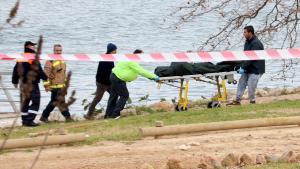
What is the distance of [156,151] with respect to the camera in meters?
9.21

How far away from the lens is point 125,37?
34031 mm

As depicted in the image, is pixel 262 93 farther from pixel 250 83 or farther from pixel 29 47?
pixel 29 47

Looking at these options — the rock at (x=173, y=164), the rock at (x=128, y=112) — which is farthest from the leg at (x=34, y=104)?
the rock at (x=173, y=164)

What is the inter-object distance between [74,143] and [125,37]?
2446 centimetres

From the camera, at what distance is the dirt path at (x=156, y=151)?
8.67 metres

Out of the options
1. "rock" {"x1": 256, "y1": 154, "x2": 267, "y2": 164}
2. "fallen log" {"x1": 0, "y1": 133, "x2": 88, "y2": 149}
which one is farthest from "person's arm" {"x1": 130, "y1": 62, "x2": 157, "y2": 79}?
"rock" {"x1": 256, "y1": 154, "x2": 267, "y2": 164}

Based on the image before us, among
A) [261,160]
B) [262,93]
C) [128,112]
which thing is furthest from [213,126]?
[262,93]

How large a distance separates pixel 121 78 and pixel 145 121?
1469 millimetres

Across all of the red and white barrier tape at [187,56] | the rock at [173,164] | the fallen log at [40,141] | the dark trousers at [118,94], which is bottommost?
the rock at [173,164]

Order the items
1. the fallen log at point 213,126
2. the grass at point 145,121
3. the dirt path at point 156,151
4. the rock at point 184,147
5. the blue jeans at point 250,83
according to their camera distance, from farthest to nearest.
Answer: the blue jeans at point 250,83 < the grass at point 145,121 < the fallen log at point 213,126 < the rock at point 184,147 < the dirt path at point 156,151

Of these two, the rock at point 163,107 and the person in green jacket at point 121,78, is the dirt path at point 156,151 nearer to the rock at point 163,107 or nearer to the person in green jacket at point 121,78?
the person in green jacket at point 121,78

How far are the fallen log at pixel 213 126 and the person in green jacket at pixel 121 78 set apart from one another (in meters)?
3.32

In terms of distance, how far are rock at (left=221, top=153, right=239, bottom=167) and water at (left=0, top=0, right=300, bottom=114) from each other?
9.67 m

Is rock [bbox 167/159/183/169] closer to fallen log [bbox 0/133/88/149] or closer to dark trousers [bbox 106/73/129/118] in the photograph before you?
fallen log [bbox 0/133/88/149]
